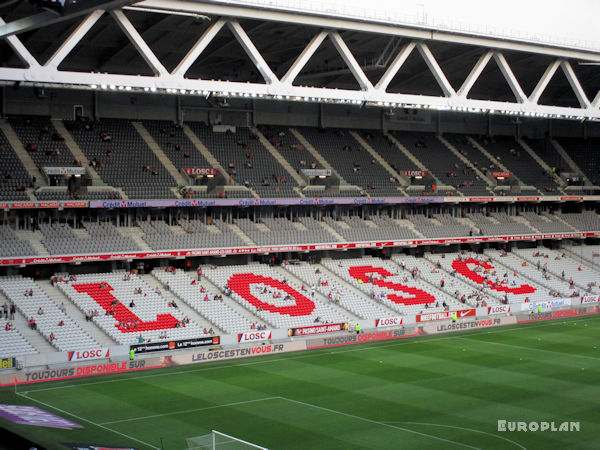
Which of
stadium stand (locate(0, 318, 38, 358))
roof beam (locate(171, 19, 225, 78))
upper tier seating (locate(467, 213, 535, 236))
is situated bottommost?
stadium stand (locate(0, 318, 38, 358))

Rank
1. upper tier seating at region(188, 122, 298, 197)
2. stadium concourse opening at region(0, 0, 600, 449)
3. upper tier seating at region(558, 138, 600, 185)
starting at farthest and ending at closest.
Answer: upper tier seating at region(558, 138, 600, 185) < upper tier seating at region(188, 122, 298, 197) < stadium concourse opening at region(0, 0, 600, 449)

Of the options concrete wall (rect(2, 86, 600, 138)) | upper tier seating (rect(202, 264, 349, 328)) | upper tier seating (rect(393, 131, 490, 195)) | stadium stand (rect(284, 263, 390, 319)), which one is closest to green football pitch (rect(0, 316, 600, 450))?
upper tier seating (rect(202, 264, 349, 328))

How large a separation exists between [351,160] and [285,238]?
13.1 meters

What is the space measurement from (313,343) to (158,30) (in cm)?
2251

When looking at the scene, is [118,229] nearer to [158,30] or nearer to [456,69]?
[158,30]

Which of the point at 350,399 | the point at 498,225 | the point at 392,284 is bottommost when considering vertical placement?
the point at 350,399

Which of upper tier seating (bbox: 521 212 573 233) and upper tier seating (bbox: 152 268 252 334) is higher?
upper tier seating (bbox: 521 212 573 233)

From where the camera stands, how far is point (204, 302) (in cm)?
5003

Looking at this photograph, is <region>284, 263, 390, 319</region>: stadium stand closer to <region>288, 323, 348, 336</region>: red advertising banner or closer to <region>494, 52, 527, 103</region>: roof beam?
<region>288, 323, 348, 336</region>: red advertising banner

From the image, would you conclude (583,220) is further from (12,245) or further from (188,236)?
(12,245)

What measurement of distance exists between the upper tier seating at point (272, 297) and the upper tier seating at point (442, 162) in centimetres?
2182

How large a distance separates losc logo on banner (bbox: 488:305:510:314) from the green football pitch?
8440 mm

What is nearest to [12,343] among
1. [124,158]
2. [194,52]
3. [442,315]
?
[194,52]

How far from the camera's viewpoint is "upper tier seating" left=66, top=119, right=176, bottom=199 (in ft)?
178
